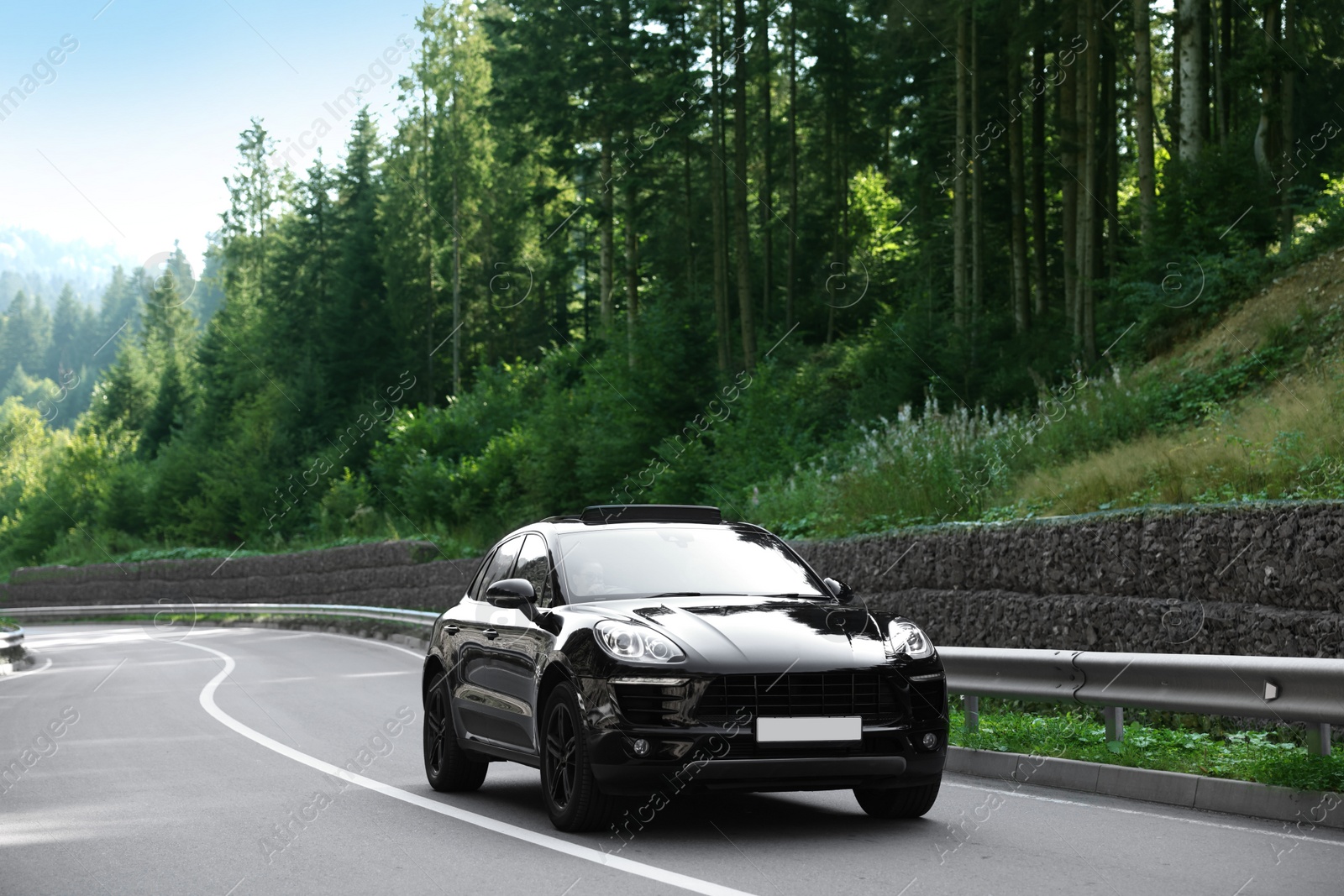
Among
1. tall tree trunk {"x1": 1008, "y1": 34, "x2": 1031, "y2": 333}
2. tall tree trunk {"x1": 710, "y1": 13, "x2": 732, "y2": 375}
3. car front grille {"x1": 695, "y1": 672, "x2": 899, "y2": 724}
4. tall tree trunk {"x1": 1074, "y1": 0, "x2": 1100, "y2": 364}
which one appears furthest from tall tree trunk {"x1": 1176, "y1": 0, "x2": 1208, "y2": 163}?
car front grille {"x1": 695, "y1": 672, "x2": 899, "y2": 724}

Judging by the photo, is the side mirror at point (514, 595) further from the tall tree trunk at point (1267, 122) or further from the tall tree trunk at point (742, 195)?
the tall tree trunk at point (742, 195)

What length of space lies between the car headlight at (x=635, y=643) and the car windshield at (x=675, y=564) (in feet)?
2.34

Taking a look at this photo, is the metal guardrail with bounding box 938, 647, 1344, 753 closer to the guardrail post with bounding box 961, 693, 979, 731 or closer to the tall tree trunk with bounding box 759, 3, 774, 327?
the guardrail post with bounding box 961, 693, 979, 731

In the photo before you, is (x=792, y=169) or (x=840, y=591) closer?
(x=840, y=591)

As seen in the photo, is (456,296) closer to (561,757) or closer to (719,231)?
(719,231)

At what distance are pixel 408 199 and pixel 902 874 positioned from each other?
6333 cm

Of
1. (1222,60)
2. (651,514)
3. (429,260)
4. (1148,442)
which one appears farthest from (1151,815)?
(429,260)

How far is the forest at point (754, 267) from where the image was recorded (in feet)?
80.6

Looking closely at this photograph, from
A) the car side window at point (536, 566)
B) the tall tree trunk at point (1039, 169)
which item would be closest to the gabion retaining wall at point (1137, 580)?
the car side window at point (536, 566)

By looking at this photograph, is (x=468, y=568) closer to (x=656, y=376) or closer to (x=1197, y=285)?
(x=656, y=376)

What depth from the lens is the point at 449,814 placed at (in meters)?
8.52

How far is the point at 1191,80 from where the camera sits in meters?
26.8

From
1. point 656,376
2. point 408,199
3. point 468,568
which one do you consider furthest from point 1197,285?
point 408,199

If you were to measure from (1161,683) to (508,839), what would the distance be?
4101mm
